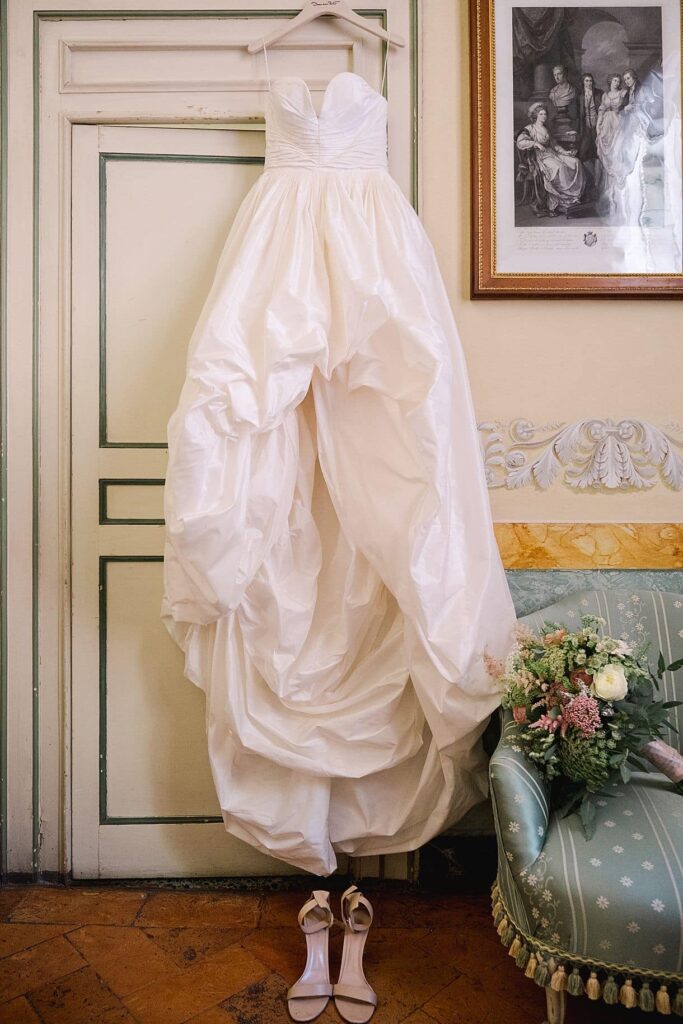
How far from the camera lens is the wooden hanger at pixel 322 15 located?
189 centimetres

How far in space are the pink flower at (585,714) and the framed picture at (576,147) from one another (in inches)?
45.1

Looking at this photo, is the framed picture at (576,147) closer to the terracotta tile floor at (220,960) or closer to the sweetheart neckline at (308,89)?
the sweetheart neckline at (308,89)

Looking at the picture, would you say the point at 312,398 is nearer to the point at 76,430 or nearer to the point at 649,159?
the point at 76,430

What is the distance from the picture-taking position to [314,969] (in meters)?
1.58

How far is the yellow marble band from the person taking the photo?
1.96 metres

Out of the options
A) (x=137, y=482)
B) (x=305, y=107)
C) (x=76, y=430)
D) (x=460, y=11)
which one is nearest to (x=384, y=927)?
(x=137, y=482)

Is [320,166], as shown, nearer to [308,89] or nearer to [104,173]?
[308,89]

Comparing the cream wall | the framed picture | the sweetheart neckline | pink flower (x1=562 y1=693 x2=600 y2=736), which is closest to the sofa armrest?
pink flower (x1=562 y1=693 x2=600 y2=736)

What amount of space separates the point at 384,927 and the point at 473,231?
1.85 m

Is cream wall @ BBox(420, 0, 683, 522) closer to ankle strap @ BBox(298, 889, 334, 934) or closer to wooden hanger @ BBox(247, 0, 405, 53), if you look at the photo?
wooden hanger @ BBox(247, 0, 405, 53)

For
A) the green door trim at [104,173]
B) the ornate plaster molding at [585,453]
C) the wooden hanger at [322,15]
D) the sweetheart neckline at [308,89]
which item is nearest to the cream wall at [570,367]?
the ornate plaster molding at [585,453]

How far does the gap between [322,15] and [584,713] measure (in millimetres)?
1899

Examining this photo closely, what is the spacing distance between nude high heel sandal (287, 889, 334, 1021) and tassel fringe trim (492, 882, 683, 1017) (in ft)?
1.61

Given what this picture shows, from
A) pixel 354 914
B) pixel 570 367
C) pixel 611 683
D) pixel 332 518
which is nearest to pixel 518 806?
pixel 611 683
